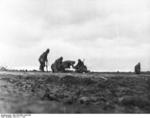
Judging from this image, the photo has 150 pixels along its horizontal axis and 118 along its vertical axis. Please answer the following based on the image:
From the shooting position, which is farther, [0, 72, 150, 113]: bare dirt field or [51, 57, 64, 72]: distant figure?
[51, 57, 64, 72]: distant figure

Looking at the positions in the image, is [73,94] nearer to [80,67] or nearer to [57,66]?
[57,66]

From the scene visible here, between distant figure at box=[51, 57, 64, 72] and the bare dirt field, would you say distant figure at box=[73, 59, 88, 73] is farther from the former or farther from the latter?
the bare dirt field

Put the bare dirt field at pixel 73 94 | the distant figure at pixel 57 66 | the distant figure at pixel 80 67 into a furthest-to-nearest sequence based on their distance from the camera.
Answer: the distant figure at pixel 80 67, the distant figure at pixel 57 66, the bare dirt field at pixel 73 94

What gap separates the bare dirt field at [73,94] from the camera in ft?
31.6

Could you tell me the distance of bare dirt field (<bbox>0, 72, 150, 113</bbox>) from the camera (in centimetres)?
962

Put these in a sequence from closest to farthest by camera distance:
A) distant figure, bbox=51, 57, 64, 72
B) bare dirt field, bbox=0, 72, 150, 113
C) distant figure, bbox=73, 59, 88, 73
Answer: bare dirt field, bbox=0, 72, 150, 113
distant figure, bbox=51, 57, 64, 72
distant figure, bbox=73, 59, 88, 73

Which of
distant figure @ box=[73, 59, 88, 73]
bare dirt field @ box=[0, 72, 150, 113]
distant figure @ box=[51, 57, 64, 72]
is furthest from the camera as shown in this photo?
distant figure @ box=[73, 59, 88, 73]

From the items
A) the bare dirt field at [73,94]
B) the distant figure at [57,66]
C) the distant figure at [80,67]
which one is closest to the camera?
the bare dirt field at [73,94]

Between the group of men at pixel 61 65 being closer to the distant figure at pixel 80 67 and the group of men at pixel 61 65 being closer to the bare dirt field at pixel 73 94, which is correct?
the distant figure at pixel 80 67

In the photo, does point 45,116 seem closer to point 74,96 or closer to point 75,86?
point 74,96

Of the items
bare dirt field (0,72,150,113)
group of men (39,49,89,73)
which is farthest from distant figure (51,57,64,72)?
bare dirt field (0,72,150,113)

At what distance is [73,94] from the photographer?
12.0 meters

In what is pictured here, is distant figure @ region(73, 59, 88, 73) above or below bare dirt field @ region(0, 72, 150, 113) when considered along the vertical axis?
above

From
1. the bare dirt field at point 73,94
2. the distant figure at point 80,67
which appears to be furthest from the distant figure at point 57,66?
the bare dirt field at point 73,94
